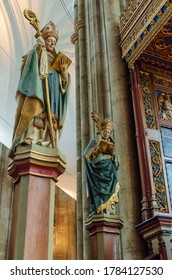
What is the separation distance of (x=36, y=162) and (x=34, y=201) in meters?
0.28

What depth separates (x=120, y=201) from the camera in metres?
5.79

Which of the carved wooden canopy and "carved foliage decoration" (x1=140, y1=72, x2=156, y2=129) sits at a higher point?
the carved wooden canopy

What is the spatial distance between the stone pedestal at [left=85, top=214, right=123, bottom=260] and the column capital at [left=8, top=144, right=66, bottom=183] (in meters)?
1.06

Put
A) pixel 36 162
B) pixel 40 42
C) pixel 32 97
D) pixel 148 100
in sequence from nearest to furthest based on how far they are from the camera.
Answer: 1. pixel 36 162
2. pixel 32 97
3. pixel 40 42
4. pixel 148 100

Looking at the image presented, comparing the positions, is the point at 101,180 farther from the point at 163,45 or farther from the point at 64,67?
the point at 163,45

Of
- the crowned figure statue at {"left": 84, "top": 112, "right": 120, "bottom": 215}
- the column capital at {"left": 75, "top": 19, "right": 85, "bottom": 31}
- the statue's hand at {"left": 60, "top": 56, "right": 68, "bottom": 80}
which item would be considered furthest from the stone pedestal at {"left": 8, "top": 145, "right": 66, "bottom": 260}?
the column capital at {"left": 75, "top": 19, "right": 85, "bottom": 31}

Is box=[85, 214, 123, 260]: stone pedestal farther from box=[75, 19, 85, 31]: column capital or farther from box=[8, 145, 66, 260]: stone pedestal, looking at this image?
box=[75, 19, 85, 31]: column capital

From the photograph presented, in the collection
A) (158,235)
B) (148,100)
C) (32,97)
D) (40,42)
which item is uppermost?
(148,100)

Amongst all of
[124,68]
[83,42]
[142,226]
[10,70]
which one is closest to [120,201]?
[142,226]

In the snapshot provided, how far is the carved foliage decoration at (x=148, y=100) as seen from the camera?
6295 mm

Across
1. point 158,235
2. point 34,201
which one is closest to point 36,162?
point 34,201

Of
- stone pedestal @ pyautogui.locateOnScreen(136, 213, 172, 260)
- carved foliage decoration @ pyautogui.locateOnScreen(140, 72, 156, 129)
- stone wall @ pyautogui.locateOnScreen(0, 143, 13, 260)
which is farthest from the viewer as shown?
stone wall @ pyautogui.locateOnScreen(0, 143, 13, 260)

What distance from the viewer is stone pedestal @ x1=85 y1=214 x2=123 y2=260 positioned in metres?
3.48

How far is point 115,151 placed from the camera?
4520 millimetres
